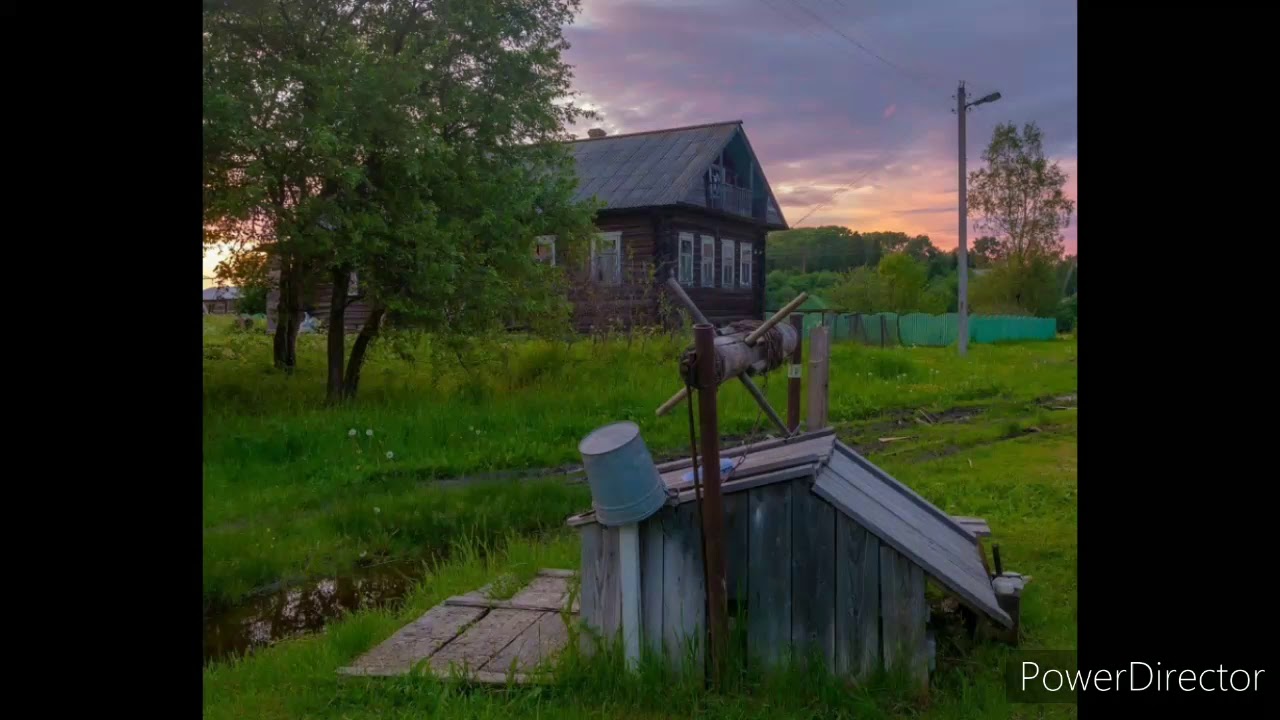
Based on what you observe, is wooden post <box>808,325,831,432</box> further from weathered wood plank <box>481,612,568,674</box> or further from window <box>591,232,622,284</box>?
window <box>591,232,622,284</box>

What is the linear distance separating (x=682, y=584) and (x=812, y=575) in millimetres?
571

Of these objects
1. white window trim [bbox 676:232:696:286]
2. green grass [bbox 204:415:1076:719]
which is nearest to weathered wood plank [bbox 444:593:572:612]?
green grass [bbox 204:415:1076:719]

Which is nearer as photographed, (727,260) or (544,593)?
(544,593)

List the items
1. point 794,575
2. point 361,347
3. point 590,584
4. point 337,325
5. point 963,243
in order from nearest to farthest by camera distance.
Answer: point 794,575 < point 590,584 < point 337,325 < point 361,347 < point 963,243

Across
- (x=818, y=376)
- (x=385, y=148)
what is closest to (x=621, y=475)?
(x=818, y=376)

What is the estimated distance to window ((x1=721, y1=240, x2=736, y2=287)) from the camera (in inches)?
1074

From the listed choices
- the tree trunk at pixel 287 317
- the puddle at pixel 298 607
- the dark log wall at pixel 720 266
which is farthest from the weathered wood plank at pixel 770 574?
the dark log wall at pixel 720 266

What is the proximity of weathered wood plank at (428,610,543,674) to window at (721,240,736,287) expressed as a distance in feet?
74.1

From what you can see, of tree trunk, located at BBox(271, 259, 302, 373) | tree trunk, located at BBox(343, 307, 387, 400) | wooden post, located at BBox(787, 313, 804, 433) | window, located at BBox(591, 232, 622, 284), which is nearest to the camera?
wooden post, located at BBox(787, 313, 804, 433)

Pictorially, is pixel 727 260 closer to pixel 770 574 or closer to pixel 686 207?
pixel 686 207

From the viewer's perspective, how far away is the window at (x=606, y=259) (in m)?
17.2

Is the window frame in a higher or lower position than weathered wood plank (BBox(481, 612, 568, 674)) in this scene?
higher

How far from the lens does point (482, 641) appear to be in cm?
481
